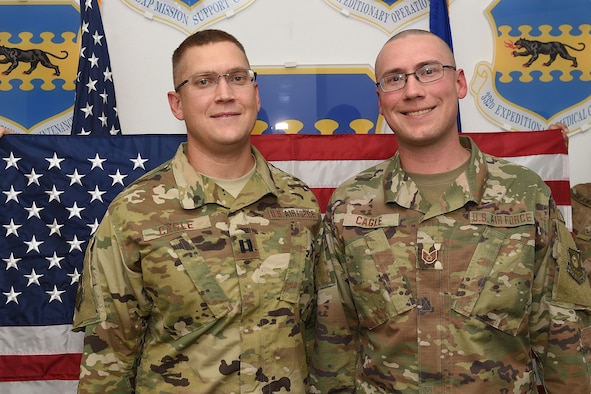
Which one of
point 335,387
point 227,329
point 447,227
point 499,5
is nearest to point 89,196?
point 227,329

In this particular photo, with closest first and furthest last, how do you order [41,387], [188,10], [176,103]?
1. [176,103]
2. [41,387]
3. [188,10]

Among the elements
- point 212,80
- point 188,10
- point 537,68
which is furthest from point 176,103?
point 537,68

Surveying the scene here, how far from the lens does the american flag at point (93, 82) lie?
2.29 m

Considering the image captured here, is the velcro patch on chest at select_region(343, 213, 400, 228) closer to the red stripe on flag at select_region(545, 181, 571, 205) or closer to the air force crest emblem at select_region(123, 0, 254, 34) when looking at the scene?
the red stripe on flag at select_region(545, 181, 571, 205)

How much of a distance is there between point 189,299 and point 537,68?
6.82 ft


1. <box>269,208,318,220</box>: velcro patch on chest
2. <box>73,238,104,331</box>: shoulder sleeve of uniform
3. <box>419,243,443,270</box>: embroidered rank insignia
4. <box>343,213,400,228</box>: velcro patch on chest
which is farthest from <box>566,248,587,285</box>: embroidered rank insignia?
<box>73,238,104,331</box>: shoulder sleeve of uniform

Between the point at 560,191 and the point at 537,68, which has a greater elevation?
the point at 537,68

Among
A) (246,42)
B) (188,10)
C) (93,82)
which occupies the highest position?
(188,10)

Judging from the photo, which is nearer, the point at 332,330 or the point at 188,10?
the point at 332,330

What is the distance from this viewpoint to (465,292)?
53.5 inches

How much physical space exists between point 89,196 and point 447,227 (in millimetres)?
1441

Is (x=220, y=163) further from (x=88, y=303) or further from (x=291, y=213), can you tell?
(x=88, y=303)

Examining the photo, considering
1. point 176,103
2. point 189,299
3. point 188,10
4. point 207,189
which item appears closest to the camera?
point 189,299

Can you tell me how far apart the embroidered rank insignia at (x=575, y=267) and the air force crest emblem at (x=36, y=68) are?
218 cm
